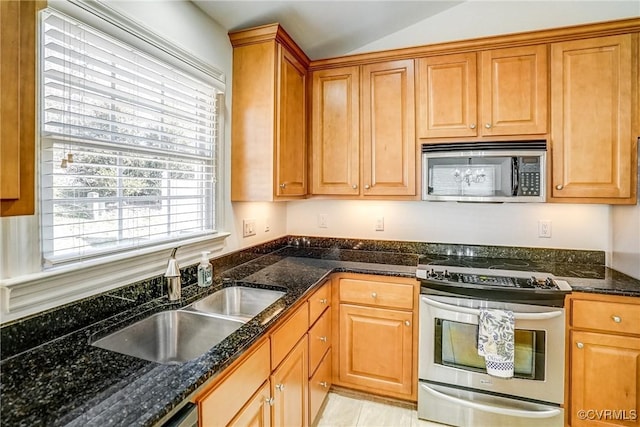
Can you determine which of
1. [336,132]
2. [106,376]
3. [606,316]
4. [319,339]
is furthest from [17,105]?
[606,316]

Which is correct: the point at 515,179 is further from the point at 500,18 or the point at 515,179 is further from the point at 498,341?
the point at 500,18

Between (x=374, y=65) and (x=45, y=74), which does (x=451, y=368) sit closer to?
(x=374, y=65)

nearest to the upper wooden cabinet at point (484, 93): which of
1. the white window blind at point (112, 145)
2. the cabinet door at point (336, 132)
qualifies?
the cabinet door at point (336, 132)

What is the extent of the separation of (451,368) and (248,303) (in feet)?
4.06

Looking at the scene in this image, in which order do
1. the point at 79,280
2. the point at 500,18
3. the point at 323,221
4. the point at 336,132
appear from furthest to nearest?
the point at 323,221 → the point at 336,132 → the point at 500,18 → the point at 79,280

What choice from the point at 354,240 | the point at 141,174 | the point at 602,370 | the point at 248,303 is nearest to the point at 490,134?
the point at 354,240

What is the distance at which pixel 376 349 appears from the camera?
7.11 ft

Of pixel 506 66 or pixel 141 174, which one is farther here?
pixel 506 66

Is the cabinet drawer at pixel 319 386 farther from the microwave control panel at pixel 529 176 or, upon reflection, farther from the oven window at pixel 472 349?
the microwave control panel at pixel 529 176

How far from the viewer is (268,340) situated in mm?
1325

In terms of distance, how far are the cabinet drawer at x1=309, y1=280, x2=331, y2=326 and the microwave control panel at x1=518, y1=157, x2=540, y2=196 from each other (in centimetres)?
132

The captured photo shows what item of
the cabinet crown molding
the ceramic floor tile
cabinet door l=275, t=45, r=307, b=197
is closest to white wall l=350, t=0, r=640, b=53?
cabinet door l=275, t=45, r=307, b=197

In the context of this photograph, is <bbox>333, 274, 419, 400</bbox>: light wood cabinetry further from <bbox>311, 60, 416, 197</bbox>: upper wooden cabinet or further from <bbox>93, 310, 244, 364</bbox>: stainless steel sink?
<bbox>93, 310, 244, 364</bbox>: stainless steel sink

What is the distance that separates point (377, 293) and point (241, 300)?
0.85 m
